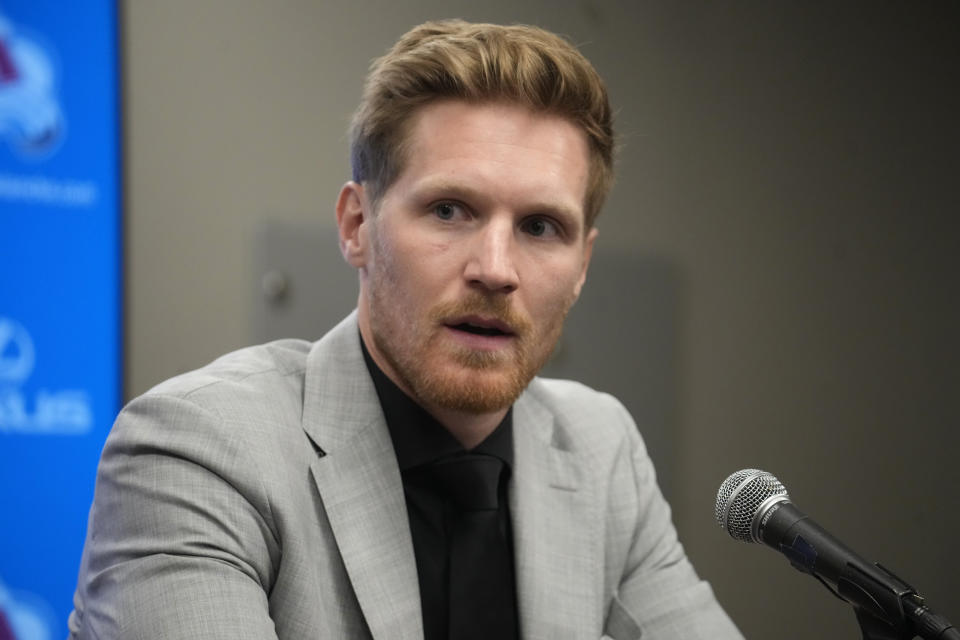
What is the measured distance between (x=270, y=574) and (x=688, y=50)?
9.07 feet

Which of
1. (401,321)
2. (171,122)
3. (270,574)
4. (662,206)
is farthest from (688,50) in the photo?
(270,574)

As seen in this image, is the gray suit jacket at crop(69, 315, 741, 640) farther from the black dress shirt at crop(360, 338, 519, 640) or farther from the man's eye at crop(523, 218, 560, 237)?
the man's eye at crop(523, 218, 560, 237)

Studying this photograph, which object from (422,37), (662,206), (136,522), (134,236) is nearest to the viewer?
(136,522)

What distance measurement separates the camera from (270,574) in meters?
1.26

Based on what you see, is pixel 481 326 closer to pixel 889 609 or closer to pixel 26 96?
pixel 889 609

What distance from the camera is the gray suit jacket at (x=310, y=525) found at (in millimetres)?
1150

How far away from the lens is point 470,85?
1462 millimetres

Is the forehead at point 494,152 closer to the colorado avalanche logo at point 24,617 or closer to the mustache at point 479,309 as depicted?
the mustache at point 479,309

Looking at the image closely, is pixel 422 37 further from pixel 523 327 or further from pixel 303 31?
pixel 303 31

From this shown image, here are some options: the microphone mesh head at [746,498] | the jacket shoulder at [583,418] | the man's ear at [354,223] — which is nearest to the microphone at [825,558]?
the microphone mesh head at [746,498]

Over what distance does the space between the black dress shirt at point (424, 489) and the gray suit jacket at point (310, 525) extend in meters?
0.04

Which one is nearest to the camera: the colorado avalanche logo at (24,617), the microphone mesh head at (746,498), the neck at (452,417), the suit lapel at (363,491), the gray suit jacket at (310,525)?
the microphone mesh head at (746,498)

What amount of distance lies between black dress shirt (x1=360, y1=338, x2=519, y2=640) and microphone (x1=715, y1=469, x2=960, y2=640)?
54cm

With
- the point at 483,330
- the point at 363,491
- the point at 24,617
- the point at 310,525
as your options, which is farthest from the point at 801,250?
the point at 24,617
